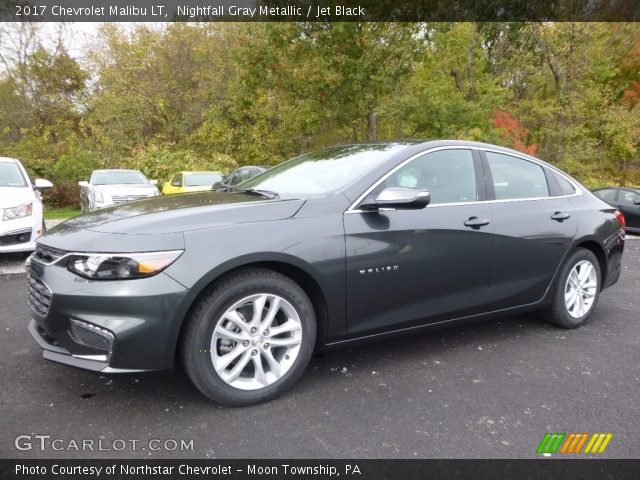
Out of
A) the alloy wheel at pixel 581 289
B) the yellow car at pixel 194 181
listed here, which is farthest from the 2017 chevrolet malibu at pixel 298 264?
the yellow car at pixel 194 181

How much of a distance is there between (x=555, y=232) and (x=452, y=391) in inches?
65.4

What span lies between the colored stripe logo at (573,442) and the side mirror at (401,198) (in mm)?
1378

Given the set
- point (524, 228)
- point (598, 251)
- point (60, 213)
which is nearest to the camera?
point (524, 228)

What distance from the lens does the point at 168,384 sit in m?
2.77

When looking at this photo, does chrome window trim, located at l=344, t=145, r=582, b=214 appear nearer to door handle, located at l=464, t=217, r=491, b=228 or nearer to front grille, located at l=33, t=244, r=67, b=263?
door handle, located at l=464, t=217, r=491, b=228

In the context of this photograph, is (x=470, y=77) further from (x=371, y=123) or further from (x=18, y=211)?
(x=18, y=211)

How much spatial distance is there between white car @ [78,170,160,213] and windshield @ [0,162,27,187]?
3.64 metres

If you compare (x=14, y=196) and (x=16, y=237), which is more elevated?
(x=14, y=196)

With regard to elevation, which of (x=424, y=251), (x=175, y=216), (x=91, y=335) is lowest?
(x=91, y=335)

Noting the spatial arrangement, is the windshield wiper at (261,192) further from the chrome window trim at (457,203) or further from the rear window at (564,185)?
the rear window at (564,185)

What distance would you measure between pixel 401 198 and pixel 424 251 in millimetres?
446

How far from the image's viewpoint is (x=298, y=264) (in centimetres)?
254

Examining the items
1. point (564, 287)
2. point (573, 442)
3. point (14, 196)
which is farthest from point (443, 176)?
point (14, 196)

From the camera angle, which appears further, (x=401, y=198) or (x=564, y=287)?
(x=564, y=287)
